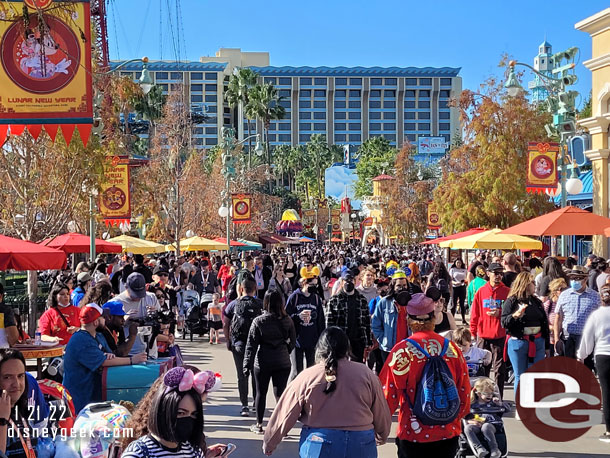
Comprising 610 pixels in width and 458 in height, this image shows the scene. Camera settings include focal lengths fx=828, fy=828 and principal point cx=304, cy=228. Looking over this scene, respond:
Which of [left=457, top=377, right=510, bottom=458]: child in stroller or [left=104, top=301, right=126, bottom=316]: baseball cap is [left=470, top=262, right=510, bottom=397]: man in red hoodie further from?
[left=104, top=301, right=126, bottom=316]: baseball cap

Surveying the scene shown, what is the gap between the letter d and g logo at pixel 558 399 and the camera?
8.72m

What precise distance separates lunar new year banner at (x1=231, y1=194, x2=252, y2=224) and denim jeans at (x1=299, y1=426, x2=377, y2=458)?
3240 cm

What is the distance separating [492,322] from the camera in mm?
10320

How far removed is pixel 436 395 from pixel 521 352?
406 cm

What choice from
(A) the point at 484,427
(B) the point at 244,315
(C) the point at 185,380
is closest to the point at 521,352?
(A) the point at 484,427

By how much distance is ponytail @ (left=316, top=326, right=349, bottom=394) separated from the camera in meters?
4.97

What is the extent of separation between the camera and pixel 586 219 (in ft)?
45.8

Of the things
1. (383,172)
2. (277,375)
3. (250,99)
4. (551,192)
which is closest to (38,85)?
(277,375)

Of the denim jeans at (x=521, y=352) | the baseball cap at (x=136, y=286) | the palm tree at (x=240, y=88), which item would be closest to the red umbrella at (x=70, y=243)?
the baseball cap at (x=136, y=286)

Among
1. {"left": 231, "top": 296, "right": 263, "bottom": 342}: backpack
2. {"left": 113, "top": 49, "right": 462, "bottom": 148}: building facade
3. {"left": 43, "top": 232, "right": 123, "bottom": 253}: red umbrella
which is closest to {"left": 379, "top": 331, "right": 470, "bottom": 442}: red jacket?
{"left": 231, "top": 296, "right": 263, "bottom": 342}: backpack

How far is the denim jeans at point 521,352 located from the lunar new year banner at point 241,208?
93.6 feet

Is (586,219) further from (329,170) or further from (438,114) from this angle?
(438,114)

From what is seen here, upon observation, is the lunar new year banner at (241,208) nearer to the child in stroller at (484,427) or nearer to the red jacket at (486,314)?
the red jacket at (486,314)

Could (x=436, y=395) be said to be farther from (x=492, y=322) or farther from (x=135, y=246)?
(x=135, y=246)
